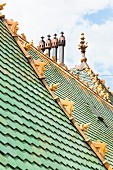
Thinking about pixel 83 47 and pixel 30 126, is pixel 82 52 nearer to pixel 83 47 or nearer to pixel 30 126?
pixel 83 47

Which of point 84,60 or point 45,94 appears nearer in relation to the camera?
point 45,94

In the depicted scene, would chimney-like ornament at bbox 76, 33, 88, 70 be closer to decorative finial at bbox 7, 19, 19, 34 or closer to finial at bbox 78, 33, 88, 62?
finial at bbox 78, 33, 88, 62

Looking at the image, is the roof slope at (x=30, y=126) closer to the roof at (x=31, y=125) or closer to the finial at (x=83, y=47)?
→ the roof at (x=31, y=125)

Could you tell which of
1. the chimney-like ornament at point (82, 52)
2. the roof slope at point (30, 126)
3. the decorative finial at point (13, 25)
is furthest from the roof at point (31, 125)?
the chimney-like ornament at point (82, 52)

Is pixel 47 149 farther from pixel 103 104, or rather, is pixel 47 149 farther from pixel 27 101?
pixel 103 104

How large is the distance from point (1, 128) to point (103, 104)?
1368 cm

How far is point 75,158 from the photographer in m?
10.4

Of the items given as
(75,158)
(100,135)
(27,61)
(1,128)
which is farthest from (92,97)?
(1,128)

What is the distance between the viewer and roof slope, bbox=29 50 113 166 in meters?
15.4

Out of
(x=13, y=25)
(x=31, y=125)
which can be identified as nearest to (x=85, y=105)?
(x=13, y=25)

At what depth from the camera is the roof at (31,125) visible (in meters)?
8.48

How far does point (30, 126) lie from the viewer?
9500 millimetres

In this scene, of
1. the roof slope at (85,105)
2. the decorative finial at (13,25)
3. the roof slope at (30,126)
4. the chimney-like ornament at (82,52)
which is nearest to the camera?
the roof slope at (30,126)

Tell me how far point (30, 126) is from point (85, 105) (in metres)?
8.56
